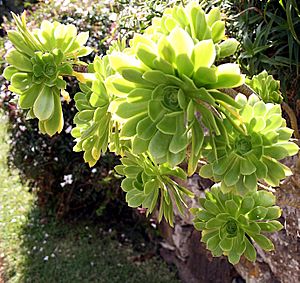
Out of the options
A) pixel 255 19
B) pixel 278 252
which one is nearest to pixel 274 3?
pixel 255 19

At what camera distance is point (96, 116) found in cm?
81

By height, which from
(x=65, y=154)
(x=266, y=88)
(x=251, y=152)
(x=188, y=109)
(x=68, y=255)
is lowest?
(x=68, y=255)

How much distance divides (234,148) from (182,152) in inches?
4.0

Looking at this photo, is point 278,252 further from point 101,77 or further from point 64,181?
point 64,181

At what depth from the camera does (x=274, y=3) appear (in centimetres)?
156

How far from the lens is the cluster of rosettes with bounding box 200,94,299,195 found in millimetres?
715

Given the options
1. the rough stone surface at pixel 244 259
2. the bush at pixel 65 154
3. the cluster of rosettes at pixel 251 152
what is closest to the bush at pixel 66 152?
the bush at pixel 65 154

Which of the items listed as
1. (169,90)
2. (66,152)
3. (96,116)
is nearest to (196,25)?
(169,90)

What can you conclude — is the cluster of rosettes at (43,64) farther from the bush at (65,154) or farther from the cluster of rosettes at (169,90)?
the bush at (65,154)

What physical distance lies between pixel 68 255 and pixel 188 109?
2.93m

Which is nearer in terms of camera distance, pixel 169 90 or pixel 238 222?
pixel 169 90

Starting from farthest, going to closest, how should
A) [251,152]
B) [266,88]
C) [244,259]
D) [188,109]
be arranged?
[244,259] < [266,88] < [251,152] < [188,109]

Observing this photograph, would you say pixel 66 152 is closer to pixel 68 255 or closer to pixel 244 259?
pixel 68 255

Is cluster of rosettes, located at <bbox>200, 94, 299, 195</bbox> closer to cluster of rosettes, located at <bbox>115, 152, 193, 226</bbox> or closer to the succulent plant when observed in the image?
cluster of rosettes, located at <bbox>115, 152, 193, 226</bbox>
